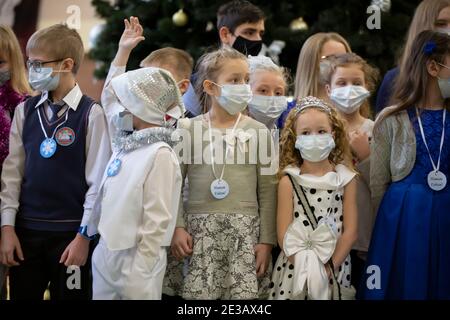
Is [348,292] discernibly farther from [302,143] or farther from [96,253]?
[96,253]

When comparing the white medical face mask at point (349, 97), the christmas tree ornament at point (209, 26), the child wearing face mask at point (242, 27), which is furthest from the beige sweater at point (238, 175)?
the christmas tree ornament at point (209, 26)

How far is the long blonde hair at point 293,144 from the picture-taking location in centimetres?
353

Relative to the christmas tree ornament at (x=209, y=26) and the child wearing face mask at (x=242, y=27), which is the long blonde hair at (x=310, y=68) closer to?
the child wearing face mask at (x=242, y=27)

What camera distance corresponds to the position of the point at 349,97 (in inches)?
154

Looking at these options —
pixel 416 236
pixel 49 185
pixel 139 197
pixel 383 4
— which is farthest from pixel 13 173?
pixel 383 4

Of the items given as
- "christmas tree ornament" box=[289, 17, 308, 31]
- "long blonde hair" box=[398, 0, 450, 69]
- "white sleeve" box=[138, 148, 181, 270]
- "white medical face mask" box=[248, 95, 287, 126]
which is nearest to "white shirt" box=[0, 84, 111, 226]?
"white sleeve" box=[138, 148, 181, 270]

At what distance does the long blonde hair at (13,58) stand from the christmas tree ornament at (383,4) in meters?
2.61

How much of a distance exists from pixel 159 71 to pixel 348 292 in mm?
1326

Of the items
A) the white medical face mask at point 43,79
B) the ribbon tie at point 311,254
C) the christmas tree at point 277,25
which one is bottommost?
→ the ribbon tie at point 311,254

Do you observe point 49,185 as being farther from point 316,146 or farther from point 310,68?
point 310,68

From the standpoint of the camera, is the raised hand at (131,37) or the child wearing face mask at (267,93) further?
the child wearing face mask at (267,93)

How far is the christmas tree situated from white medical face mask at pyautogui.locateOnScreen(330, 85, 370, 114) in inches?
52.4

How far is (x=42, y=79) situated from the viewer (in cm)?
354

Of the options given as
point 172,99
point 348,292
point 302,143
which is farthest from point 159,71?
point 348,292
